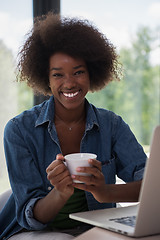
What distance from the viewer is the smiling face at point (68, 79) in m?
1.74

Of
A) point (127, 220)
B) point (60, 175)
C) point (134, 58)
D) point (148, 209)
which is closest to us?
point (148, 209)

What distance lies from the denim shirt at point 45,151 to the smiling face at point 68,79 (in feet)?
0.37

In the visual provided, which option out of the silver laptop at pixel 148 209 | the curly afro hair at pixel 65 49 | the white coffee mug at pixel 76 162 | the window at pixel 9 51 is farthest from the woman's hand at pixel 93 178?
the window at pixel 9 51

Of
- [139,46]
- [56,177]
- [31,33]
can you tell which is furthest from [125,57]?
[56,177]

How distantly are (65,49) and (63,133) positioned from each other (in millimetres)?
385

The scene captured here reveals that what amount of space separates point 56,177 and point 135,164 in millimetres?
588

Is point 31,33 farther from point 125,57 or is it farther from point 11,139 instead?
point 125,57

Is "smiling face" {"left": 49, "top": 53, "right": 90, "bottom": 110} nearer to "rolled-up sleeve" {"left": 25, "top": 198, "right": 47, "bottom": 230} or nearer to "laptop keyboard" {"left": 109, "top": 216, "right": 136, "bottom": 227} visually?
"rolled-up sleeve" {"left": 25, "top": 198, "right": 47, "bottom": 230}

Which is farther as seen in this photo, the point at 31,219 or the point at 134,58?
the point at 134,58

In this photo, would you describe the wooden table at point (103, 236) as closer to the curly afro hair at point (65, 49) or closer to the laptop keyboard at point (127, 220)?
the laptop keyboard at point (127, 220)

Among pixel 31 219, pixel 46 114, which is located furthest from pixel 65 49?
pixel 31 219

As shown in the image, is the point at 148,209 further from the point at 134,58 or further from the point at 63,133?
the point at 134,58

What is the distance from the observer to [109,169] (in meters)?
1.84

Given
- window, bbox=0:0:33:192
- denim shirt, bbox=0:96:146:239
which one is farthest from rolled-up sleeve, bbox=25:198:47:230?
window, bbox=0:0:33:192
